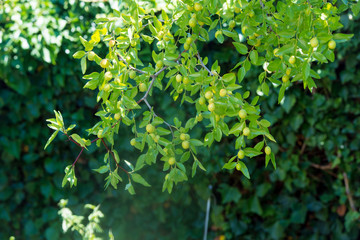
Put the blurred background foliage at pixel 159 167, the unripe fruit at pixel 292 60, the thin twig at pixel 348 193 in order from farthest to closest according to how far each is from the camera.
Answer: the thin twig at pixel 348 193, the blurred background foliage at pixel 159 167, the unripe fruit at pixel 292 60

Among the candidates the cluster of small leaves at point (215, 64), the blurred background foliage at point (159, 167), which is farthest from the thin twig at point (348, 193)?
the cluster of small leaves at point (215, 64)

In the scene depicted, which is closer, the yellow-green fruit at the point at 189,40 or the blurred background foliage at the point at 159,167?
the yellow-green fruit at the point at 189,40

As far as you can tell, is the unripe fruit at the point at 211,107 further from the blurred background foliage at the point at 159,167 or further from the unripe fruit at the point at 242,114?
the blurred background foliage at the point at 159,167

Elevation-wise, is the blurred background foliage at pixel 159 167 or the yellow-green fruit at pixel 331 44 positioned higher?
the yellow-green fruit at pixel 331 44

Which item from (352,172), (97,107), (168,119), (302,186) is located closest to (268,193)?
(302,186)

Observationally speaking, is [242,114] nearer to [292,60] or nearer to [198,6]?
[292,60]

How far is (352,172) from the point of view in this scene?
2814mm

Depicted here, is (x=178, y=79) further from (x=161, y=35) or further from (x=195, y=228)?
(x=195, y=228)

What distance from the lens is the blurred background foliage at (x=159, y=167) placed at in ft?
8.59

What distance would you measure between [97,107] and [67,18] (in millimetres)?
612

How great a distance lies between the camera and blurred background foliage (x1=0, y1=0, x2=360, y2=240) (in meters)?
2.62

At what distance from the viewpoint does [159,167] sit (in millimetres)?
2988

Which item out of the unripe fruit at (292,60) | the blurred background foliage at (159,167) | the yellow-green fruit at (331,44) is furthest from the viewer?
the blurred background foliage at (159,167)

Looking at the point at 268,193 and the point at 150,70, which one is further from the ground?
the point at 150,70
